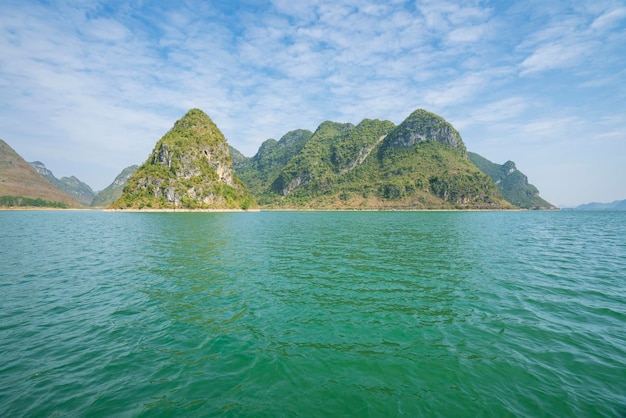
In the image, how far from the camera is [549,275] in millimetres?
23250

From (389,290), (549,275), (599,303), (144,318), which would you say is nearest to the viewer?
(144,318)

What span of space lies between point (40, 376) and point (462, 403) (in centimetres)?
1354

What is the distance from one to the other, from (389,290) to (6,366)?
18.6 meters

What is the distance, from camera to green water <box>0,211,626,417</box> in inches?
324

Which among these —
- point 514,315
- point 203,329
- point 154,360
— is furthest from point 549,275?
point 154,360

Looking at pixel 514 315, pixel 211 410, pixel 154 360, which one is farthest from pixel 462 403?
pixel 154 360

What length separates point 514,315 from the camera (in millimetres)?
14898

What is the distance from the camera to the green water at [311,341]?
8227 mm

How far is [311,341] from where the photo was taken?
39.2 ft

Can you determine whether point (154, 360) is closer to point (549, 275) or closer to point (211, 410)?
point (211, 410)

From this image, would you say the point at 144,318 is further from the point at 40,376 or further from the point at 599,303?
the point at 599,303

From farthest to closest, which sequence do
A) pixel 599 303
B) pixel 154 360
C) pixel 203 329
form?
pixel 599 303, pixel 203 329, pixel 154 360

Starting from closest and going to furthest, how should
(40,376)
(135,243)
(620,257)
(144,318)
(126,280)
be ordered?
1. (40,376)
2. (144,318)
3. (126,280)
4. (620,257)
5. (135,243)

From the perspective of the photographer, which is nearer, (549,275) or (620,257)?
(549,275)
